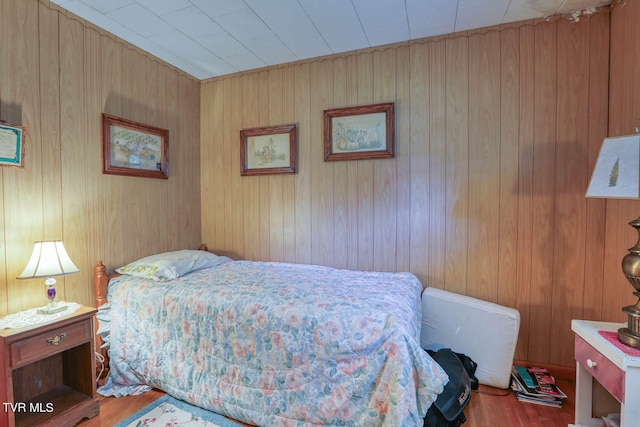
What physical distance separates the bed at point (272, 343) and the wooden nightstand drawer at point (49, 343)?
1.12 ft

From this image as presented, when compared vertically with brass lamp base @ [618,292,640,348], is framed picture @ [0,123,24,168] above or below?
above

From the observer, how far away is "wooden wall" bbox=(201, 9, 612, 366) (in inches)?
86.0

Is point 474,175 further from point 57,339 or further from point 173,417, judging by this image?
point 57,339

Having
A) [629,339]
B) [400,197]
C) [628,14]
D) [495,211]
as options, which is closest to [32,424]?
[400,197]

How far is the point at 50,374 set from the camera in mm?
1982

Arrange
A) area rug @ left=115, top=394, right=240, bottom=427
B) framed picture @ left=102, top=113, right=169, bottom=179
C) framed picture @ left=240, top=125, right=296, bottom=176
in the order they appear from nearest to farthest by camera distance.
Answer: area rug @ left=115, top=394, right=240, bottom=427
framed picture @ left=102, top=113, right=169, bottom=179
framed picture @ left=240, top=125, right=296, bottom=176

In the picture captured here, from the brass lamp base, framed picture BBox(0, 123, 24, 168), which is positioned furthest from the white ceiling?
the brass lamp base

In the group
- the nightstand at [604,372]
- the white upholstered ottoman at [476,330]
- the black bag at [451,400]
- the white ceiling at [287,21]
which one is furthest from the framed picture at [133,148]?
the nightstand at [604,372]

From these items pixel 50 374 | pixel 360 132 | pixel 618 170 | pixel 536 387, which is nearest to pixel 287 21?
pixel 360 132

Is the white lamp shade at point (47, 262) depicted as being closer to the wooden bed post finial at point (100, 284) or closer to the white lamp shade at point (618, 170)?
the wooden bed post finial at point (100, 284)

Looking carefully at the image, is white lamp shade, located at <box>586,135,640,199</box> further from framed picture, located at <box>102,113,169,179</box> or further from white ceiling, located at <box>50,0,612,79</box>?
framed picture, located at <box>102,113,169,179</box>

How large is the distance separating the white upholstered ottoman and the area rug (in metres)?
1.52

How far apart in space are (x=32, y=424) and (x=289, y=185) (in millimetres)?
2337

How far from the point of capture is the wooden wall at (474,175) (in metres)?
2.18
